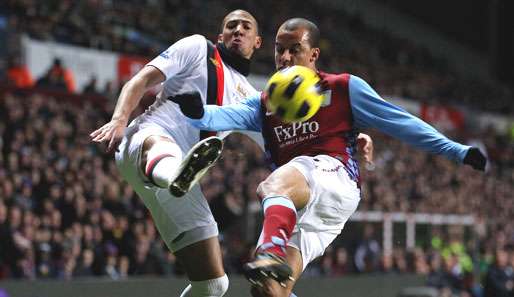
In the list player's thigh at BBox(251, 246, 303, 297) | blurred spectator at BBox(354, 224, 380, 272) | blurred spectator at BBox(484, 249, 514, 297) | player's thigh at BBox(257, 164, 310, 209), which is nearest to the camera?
player's thigh at BBox(251, 246, 303, 297)

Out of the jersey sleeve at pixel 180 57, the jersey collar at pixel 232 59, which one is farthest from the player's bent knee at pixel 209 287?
the jersey collar at pixel 232 59

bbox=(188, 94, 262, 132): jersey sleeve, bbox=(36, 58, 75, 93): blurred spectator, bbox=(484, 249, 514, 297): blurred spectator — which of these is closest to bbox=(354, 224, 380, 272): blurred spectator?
bbox=(484, 249, 514, 297): blurred spectator

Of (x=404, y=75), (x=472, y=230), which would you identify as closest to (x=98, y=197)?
(x=472, y=230)

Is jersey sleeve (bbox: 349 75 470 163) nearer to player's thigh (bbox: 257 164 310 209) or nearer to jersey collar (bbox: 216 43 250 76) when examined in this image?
player's thigh (bbox: 257 164 310 209)

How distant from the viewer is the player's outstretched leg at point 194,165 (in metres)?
5.11

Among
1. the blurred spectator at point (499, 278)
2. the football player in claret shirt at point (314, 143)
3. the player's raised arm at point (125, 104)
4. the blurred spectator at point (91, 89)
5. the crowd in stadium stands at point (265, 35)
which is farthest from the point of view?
the crowd in stadium stands at point (265, 35)

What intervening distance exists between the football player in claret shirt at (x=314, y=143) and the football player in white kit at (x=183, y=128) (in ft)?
1.18

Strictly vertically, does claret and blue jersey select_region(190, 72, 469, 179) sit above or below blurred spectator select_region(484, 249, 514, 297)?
above

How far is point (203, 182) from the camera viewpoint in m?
14.2

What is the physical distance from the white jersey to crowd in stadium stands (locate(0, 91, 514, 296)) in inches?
14.8

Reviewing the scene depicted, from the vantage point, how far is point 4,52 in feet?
51.0

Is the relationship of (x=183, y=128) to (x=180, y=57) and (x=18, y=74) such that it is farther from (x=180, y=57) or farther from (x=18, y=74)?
(x=18, y=74)

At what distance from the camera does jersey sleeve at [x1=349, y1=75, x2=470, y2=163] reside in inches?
213

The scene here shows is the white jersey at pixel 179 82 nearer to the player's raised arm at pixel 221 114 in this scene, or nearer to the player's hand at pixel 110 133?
the player's raised arm at pixel 221 114
